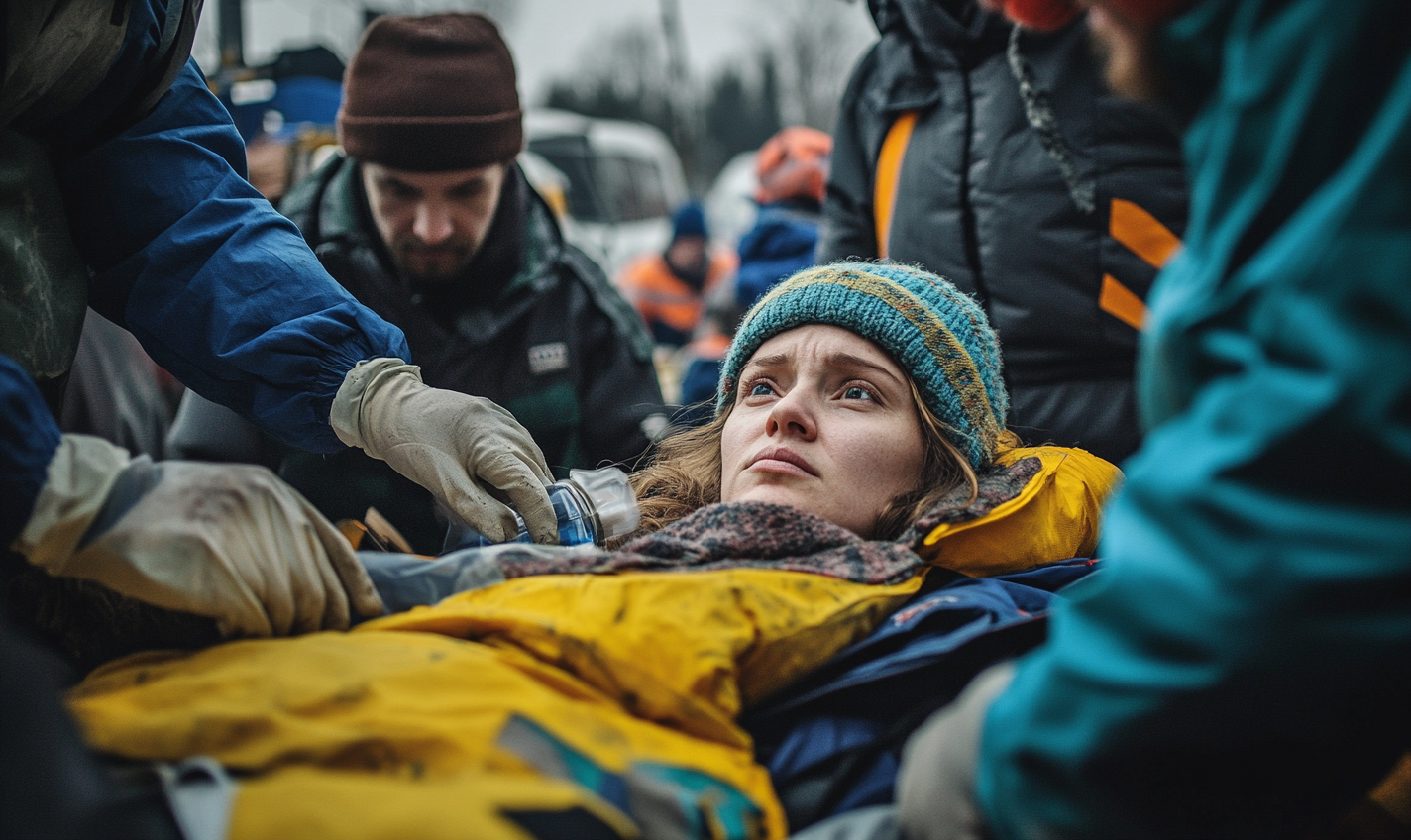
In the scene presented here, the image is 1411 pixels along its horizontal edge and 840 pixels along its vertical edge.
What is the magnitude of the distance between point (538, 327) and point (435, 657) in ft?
6.28

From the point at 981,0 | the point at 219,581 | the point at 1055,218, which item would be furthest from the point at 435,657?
the point at 1055,218

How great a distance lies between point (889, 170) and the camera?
2723 mm

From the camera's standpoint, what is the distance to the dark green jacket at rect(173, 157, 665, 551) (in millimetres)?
2572

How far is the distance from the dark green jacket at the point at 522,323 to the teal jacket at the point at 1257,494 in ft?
4.92

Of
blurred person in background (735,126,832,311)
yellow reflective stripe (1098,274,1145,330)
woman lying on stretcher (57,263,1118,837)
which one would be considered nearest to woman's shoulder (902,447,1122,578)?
woman lying on stretcher (57,263,1118,837)

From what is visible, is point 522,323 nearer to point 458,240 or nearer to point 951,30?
point 458,240

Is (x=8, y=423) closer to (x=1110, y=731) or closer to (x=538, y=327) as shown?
(x=1110, y=731)

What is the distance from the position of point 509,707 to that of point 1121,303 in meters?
1.79

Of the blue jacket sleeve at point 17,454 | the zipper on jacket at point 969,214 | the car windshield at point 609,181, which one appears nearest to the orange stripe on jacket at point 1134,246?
the zipper on jacket at point 969,214

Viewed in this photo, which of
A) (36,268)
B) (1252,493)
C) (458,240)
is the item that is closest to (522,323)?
(458,240)

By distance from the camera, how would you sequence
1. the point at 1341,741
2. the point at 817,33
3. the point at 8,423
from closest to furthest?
the point at 1341,741 → the point at 8,423 → the point at 817,33

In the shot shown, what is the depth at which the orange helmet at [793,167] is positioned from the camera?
5629mm

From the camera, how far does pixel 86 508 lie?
1127mm

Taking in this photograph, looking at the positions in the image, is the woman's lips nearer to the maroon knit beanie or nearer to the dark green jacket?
the dark green jacket
